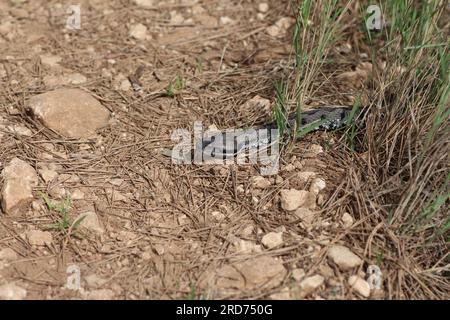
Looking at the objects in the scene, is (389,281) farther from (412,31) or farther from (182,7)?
(182,7)

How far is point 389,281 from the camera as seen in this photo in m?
2.46

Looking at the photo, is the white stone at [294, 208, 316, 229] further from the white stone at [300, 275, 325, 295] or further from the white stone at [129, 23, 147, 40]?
the white stone at [129, 23, 147, 40]

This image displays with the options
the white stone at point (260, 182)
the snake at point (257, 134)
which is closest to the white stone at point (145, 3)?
the snake at point (257, 134)

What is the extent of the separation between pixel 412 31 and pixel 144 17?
1.89 metres

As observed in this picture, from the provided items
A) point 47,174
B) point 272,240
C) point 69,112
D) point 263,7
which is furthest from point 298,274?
point 263,7

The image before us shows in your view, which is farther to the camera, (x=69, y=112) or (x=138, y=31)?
(x=138, y=31)

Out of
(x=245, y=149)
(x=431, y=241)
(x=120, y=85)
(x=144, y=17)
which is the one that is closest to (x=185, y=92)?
(x=120, y=85)

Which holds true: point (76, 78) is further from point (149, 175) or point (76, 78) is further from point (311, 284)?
point (311, 284)

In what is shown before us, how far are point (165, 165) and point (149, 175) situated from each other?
10 centimetres

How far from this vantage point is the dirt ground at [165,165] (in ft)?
8.20

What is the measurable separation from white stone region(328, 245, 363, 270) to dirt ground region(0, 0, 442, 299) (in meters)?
0.03

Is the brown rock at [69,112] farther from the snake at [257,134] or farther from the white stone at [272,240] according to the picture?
the white stone at [272,240]

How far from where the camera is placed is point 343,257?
99.3 inches
